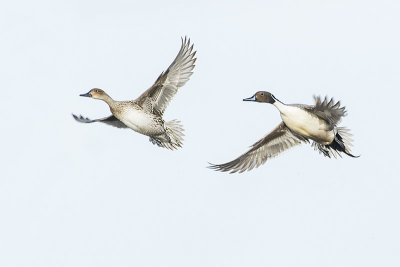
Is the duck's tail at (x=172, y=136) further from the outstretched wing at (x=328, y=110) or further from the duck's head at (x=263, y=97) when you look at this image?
the outstretched wing at (x=328, y=110)

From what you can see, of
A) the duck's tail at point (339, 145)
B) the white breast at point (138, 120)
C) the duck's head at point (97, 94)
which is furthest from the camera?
the duck's head at point (97, 94)

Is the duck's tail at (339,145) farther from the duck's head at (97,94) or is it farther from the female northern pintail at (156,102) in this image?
the duck's head at (97,94)

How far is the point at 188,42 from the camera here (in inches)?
623

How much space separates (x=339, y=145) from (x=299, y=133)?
0.84 metres

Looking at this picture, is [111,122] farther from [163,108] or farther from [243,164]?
[243,164]

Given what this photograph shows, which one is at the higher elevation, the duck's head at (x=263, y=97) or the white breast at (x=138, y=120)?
the duck's head at (x=263, y=97)

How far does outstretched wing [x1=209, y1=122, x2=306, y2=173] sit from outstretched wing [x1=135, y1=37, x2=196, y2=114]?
4.67ft

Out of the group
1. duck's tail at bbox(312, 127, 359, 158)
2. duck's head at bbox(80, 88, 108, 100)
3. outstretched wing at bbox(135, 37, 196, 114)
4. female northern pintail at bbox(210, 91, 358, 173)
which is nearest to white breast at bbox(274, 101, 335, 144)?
female northern pintail at bbox(210, 91, 358, 173)

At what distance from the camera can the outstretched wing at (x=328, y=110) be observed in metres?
14.4

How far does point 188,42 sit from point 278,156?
2.22m

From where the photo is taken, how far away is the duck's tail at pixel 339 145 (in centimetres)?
1528

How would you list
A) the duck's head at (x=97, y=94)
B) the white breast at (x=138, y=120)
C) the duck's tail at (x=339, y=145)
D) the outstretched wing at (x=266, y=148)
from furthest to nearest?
the duck's head at (x=97, y=94) < the outstretched wing at (x=266, y=148) < the white breast at (x=138, y=120) < the duck's tail at (x=339, y=145)

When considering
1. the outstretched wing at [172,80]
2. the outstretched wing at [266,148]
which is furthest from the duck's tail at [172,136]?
the outstretched wing at [266,148]

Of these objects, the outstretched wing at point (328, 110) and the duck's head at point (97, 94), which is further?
the duck's head at point (97, 94)
